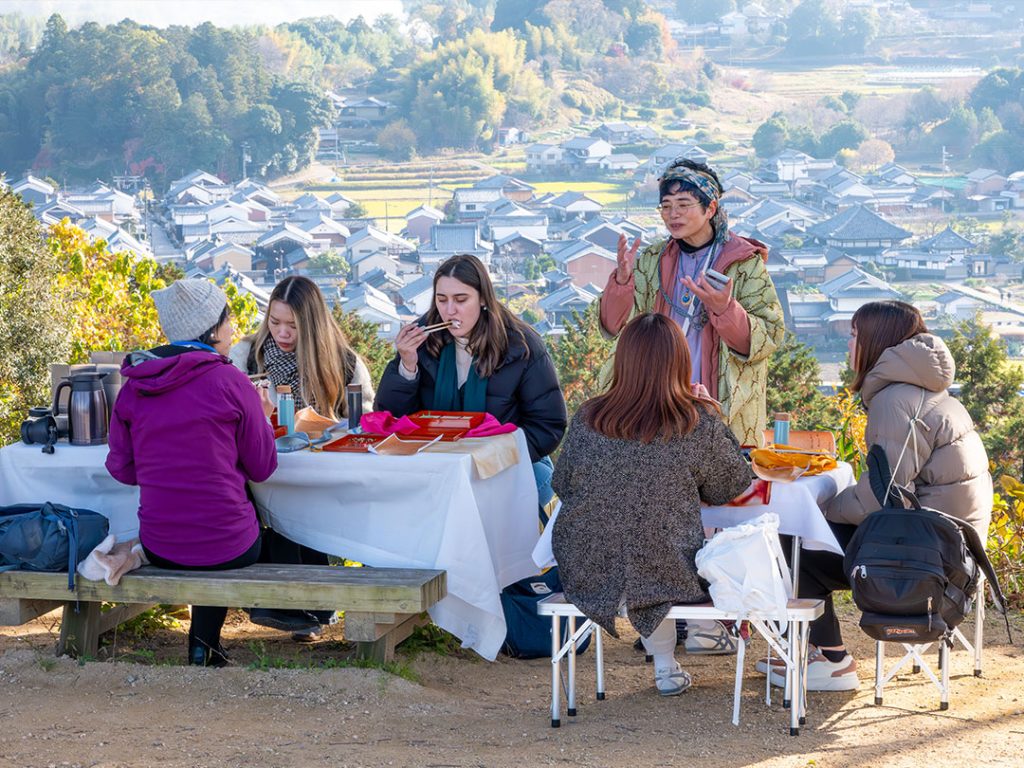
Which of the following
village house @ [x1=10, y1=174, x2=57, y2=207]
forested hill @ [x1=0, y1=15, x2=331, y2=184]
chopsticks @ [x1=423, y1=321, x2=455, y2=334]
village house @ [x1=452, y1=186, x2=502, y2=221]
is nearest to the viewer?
chopsticks @ [x1=423, y1=321, x2=455, y2=334]

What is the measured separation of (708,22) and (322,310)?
81.1 meters

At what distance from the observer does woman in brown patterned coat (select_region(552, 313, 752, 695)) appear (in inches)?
101

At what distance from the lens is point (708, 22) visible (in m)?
80.6

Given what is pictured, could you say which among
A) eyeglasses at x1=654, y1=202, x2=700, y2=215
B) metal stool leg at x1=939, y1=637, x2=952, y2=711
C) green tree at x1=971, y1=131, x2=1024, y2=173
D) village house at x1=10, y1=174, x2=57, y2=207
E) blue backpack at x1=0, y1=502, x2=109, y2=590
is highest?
green tree at x1=971, y1=131, x2=1024, y2=173

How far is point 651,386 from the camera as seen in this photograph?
8.45ft

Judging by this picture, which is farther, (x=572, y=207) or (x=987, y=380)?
(x=572, y=207)

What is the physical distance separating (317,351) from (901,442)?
1715mm

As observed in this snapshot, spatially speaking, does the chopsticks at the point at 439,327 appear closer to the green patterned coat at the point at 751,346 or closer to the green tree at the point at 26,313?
the green patterned coat at the point at 751,346

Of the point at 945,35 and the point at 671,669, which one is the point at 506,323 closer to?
the point at 671,669

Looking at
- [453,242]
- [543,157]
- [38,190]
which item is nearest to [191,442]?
[38,190]

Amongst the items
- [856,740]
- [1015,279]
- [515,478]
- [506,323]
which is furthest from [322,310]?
[1015,279]

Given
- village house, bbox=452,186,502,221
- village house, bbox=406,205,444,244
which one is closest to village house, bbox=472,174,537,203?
village house, bbox=452,186,502,221

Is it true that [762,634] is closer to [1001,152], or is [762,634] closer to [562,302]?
[562,302]

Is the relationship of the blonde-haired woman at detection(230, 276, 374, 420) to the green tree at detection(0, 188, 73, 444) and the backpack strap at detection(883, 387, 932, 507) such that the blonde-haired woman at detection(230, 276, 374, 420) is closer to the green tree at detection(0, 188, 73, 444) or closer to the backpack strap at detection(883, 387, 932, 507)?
the backpack strap at detection(883, 387, 932, 507)
